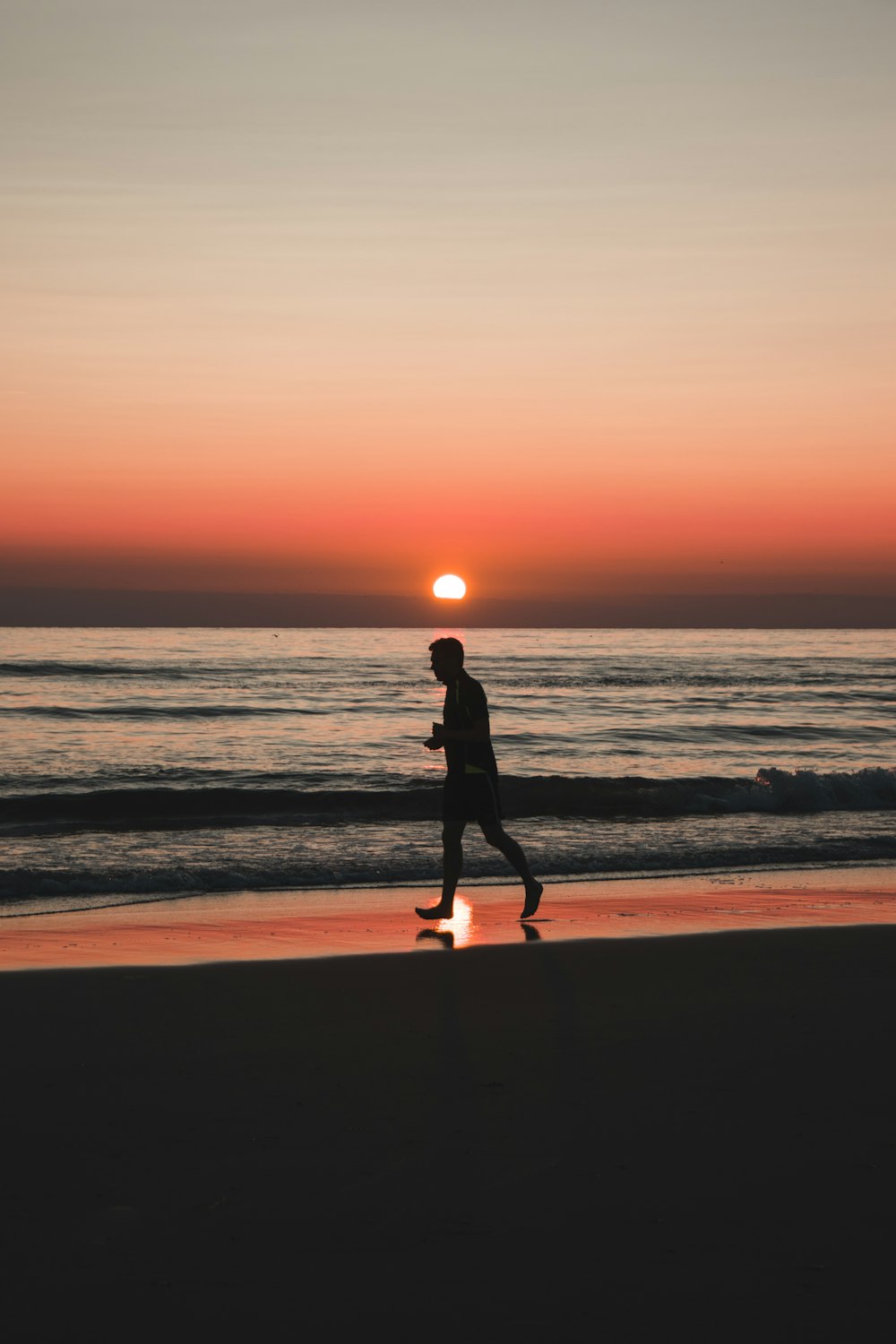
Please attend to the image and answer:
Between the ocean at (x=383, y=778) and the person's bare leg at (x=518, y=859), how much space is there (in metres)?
2.29

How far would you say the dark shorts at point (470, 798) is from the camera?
27.3ft

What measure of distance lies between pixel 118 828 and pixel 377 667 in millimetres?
38016

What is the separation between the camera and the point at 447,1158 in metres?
3.84

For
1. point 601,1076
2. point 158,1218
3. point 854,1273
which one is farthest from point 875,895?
point 158,1218

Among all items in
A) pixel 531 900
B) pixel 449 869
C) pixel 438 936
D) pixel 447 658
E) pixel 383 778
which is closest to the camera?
pixel 438 936

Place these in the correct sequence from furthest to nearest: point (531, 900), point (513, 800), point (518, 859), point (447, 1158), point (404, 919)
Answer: point (513, 800), point (404, 919), point (531, 900), point (518, 859), point (447, 1158)

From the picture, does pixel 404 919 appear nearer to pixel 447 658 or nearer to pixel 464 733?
pixel 464 733

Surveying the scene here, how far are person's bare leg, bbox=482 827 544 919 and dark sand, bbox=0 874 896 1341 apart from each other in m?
2.13

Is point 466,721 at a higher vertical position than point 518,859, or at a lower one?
higher

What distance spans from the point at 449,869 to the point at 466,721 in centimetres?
115

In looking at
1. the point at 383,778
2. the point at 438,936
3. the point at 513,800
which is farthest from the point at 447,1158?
the point at 383,778

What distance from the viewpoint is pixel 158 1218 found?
3.38m

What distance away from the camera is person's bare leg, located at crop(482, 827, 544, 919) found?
845cm

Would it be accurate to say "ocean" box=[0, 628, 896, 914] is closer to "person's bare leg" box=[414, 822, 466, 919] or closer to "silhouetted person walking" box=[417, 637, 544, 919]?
"person's bare leg" box=[414, 822, 466, 919]
